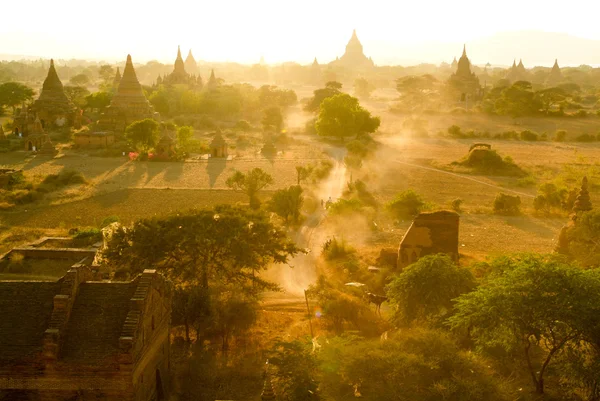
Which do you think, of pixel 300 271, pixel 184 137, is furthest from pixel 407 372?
A: pixel 184 137

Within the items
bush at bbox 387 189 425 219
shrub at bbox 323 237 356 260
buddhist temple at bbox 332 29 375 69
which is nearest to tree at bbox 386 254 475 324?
shrub at bbox 323 237 356 260

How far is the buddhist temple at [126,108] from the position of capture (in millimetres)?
46531

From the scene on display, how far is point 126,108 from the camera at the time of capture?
4838 centimetres

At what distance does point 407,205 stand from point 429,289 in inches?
457

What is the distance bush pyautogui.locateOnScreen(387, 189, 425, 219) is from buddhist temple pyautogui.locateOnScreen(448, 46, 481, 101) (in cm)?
5378

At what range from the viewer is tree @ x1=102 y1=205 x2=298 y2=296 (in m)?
15.1

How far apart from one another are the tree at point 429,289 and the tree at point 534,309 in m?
1.16

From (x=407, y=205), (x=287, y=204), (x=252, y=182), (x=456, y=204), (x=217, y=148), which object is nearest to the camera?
(x=287, y=204)

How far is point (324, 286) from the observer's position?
15.8m

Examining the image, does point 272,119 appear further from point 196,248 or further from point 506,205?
point 196,248

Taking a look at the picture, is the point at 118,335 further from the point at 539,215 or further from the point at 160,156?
the point at 160,156

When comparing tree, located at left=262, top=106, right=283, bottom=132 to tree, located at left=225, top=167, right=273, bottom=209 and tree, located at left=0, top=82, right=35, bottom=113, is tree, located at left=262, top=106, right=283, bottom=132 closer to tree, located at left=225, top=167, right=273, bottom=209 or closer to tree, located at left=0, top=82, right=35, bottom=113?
tree, located at left=0, top=82, right=35, bottom=113

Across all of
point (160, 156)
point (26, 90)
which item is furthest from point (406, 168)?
point (26, 90)

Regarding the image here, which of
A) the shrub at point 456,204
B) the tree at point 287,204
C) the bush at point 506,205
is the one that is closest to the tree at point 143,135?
the tree at point 287,204
